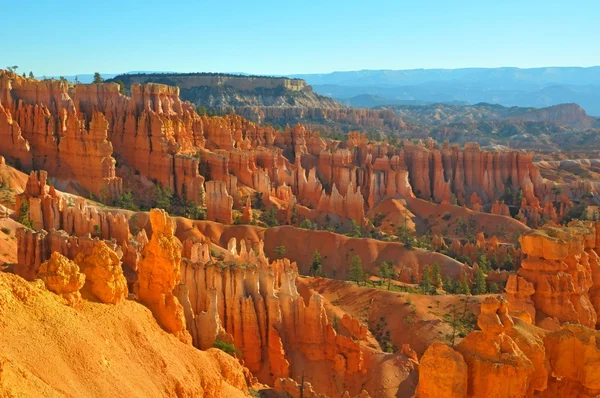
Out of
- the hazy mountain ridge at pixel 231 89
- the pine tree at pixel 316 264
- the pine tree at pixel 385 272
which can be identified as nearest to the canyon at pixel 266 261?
the pine tree at pixel 385 272

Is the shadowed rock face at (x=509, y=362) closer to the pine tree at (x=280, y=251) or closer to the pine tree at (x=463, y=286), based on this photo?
the pine tree at (x=463, y=286)

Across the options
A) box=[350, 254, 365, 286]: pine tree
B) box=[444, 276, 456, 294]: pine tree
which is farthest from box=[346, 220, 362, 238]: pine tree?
box=[444, 276, 456, 294]: pine tree

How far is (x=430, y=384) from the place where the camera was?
52.7 feet

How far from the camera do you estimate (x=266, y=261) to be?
36.7m

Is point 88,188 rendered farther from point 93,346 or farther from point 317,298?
point 93,346

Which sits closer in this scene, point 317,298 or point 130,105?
point 317,298

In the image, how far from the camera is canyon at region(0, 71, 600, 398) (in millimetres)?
16594

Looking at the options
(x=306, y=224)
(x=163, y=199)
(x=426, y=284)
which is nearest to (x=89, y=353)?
(x=426, y=284)

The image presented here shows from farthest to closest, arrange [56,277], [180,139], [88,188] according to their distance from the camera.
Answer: [180,139], [88,188], [56,277]

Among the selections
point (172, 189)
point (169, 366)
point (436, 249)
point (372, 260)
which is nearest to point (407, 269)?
point (372, 260)

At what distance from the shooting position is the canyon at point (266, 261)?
16.6 meters

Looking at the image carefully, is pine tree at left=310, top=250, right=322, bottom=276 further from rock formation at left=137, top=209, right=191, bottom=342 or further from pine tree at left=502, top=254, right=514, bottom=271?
rock formation at left=137, top=209, right=191, bottom=342

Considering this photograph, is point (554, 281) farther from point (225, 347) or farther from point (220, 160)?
point (220, 160)

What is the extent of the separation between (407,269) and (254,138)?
38.4 meters
